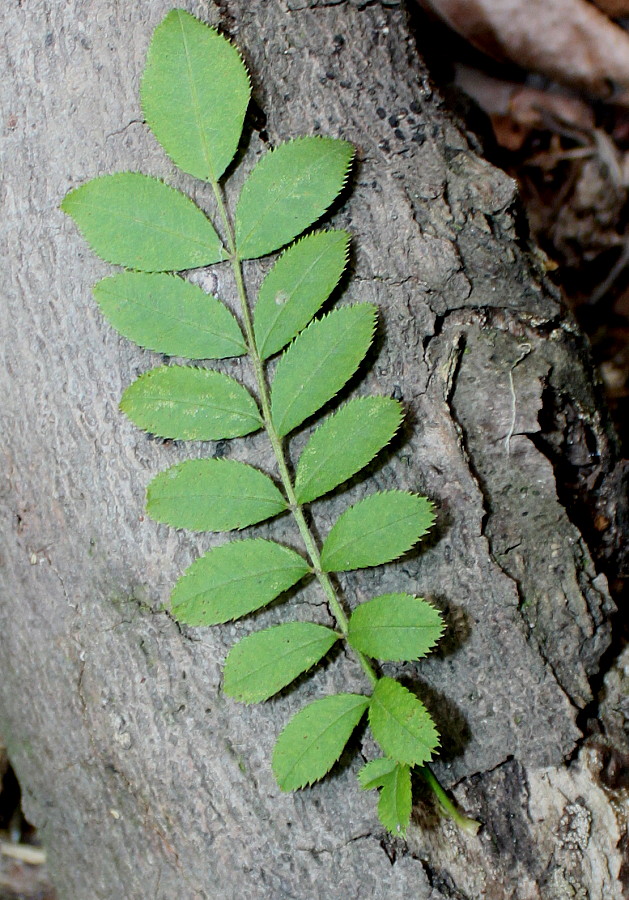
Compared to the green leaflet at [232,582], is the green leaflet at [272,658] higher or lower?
lower

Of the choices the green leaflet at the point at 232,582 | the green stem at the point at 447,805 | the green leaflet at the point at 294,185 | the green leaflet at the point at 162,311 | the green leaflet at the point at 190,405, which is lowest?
the green stem at the point at 447,805

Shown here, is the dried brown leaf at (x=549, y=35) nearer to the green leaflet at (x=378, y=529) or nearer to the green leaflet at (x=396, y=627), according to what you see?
the green leaflet at (x=378, y=529)

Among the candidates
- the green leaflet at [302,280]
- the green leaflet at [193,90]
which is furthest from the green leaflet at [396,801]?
the green leaflet at [193,90]

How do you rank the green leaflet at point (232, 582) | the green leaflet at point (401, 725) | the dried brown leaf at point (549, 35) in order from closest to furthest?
the green leaflet at point (401, 725), the green leaflet at point (232, 582), the dried brown leaf at point (549, 35)

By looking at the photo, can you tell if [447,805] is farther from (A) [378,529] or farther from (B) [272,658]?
(A) [378,529]

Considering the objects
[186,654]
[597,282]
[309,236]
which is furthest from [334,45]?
[597,282]

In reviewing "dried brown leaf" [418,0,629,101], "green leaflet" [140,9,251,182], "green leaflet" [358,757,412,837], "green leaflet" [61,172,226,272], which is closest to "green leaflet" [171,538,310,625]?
"green leaflet" [358,757,412,837]

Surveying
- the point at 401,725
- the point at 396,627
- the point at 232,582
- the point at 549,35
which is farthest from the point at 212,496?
the point at 549,35
